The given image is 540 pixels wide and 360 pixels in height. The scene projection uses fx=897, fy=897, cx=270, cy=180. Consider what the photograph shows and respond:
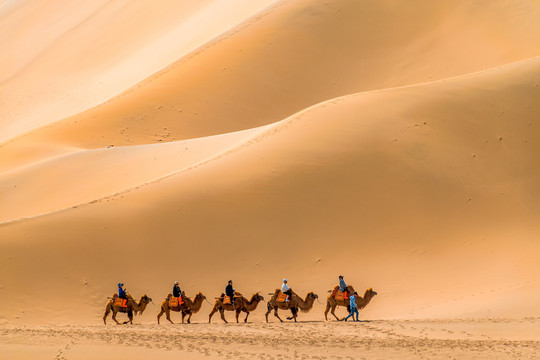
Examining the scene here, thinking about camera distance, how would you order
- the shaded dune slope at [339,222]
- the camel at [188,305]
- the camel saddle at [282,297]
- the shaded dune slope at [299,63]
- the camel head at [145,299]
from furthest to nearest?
the shaded dune slope at [299,63] < the shaded dune slope at [339,222] < the camel head at [145,299] < the camel at [188,305] < the camel saddle at [282,297]

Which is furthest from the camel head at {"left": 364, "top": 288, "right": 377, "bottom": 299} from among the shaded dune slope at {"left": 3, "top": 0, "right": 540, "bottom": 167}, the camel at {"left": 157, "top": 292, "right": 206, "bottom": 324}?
the shaded dune slope at {"left": 3, "top": 0, "right": 540, "bottom": 167}

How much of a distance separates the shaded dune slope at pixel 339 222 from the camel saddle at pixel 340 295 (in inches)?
56.6

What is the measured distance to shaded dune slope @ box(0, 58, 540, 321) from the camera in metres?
24.2

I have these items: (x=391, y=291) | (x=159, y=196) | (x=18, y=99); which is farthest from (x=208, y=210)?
(x=18, y=99)

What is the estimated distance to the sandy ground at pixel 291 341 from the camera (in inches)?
711

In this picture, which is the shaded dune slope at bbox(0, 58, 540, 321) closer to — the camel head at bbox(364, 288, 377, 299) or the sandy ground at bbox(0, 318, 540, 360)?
the camel head at bbox(364, 288, 377, 299)

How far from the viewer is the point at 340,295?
22.2 metres

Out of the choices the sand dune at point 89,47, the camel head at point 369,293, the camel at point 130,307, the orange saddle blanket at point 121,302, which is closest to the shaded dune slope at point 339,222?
the camel head at point 369,293

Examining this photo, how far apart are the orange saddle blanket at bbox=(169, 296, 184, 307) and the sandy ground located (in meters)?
0.73

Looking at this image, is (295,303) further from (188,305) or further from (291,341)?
(291,341)

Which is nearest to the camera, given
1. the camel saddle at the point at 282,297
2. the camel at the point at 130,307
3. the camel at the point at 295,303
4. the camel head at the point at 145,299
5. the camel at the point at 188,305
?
the camel saddle at the point at 282,297

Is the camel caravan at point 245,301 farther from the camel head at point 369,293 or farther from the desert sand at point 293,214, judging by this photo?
the desert sand at point 293,214

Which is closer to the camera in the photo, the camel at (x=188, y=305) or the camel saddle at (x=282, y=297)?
the camel saddle at (x=282, y=297)

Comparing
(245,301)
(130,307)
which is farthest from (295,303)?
(130,307)
